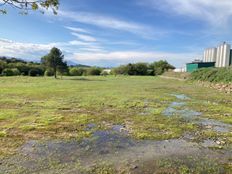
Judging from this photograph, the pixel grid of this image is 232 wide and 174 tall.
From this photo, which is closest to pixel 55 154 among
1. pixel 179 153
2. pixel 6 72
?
pixel 179 153

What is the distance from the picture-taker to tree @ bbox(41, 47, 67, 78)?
50.0m

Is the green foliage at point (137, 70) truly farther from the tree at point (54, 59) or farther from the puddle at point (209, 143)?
the puddle at point (209, 143)

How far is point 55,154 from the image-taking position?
234 inches

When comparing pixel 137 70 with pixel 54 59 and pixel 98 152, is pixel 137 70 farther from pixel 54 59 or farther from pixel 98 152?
pixel 98 152

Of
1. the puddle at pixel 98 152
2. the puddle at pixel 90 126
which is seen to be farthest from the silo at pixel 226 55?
the puddle at pixel 98 152

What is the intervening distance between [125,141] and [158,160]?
5.34 feet

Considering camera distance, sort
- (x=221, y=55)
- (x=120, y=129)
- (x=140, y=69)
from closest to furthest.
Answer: (x=120, y=129), (x=221, y=55), (x=140, y=69)

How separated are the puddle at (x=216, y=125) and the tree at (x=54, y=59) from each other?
4422 cm

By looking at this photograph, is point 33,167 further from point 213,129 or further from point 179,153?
point 213,129

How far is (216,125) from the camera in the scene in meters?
9.41

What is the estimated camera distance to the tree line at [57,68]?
166ft

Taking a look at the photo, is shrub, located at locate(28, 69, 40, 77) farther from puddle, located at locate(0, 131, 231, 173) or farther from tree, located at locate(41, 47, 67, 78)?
puddle, located at locate(0, 131, 231, 173)

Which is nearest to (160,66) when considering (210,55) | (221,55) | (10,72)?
(210,55)

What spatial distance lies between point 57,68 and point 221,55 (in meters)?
36.4
